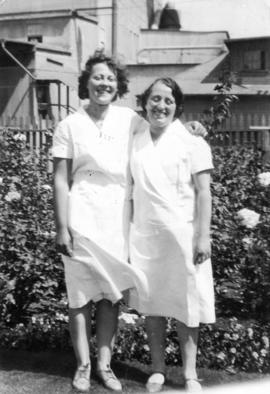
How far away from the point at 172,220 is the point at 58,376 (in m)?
1.30

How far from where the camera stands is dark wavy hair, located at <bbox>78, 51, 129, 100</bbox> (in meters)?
3.87

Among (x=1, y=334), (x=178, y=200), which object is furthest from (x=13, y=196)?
(x=178, y=200)

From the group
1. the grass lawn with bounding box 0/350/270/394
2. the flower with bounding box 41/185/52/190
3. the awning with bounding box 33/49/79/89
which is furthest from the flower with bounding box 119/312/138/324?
the awning with bounding box 33/49/79/89

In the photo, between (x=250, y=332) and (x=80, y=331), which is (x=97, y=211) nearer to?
(x=80, y=331)

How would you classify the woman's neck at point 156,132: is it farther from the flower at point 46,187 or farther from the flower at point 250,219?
the flower at point 46,187

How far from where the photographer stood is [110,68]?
3861 mm

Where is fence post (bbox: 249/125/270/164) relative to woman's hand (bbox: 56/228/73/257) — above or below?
above

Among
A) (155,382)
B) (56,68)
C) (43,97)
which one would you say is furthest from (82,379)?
(56,68)

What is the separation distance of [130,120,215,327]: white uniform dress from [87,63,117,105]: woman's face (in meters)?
0.34

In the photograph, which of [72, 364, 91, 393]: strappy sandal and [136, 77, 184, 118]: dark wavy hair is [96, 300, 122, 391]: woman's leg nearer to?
[72, 364, 91, 393]: strappy sandal

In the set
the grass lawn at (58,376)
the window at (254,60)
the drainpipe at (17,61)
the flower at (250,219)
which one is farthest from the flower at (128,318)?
the window at (254,60)

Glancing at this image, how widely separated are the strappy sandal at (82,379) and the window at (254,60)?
26.3 meters

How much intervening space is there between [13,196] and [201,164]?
6.12 ft

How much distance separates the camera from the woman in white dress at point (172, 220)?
143 inches
